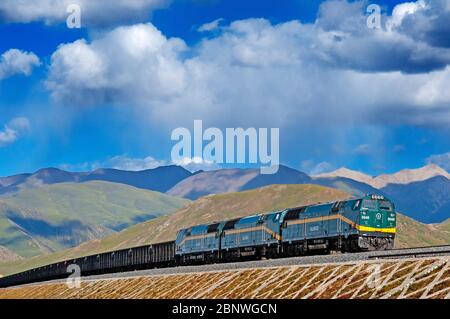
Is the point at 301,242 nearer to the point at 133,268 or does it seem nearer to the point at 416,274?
the point at 416,274

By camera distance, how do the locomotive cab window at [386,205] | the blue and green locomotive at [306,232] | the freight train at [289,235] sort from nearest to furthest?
1. the blue and green locomotive at [306,232]
2. the freight train at [289,235]
3. the locomotive cab window at [386,205]

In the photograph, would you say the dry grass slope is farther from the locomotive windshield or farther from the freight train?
the locomotive windshield

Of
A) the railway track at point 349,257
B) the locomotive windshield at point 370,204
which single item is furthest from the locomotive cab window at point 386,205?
the railway track at point 349,257

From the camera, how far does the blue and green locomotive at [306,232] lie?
67.4 metres

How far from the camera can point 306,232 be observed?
73188 mm

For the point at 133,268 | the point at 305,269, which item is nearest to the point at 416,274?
the point at 305,269

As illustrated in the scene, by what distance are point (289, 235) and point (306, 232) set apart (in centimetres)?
311

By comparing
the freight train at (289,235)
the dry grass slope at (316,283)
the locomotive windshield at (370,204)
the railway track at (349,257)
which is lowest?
the dry grass slope at (316,283)

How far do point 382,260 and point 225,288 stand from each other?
46.0 ft

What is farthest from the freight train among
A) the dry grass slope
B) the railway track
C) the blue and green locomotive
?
the dry grass slope

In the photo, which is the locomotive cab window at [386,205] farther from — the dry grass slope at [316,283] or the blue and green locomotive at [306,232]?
the dry grass slope at [316,283]

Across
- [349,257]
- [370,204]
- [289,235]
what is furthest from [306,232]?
[349,257]
